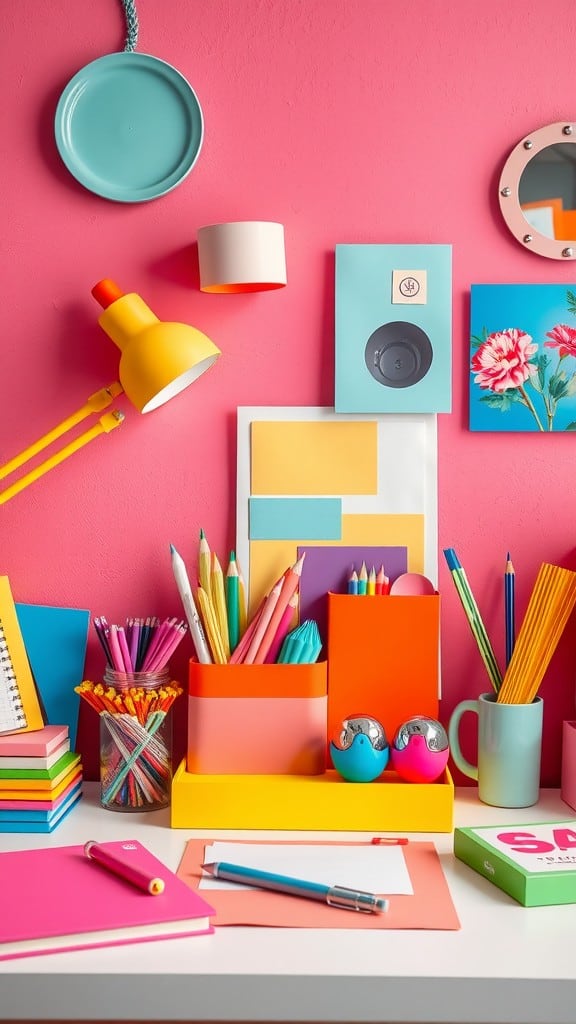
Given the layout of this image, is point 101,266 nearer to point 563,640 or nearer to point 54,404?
point 54,404

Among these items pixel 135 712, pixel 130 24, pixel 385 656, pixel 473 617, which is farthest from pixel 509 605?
pixel 130 24

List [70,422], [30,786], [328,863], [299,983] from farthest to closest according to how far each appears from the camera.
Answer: [70,422]
[30,786]
[328,863]
[299,983]

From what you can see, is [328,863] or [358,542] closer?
[328,863]

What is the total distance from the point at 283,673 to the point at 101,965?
447mm

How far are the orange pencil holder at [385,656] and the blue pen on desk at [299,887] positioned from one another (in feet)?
1.06

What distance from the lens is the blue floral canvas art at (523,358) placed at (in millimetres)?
1262

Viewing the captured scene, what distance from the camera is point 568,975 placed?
79 cm

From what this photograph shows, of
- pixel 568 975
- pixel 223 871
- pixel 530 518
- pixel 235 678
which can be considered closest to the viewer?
pixel 568 975

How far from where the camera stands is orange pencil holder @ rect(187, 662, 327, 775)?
1.18 meters

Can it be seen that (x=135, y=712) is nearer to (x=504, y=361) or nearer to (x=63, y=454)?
(x=63, y=454)

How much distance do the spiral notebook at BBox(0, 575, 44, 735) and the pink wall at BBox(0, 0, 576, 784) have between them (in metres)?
0.05

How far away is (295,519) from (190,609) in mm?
186

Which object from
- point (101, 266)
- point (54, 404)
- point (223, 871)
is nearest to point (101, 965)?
point (223, 871)

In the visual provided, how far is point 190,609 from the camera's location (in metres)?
1.20
